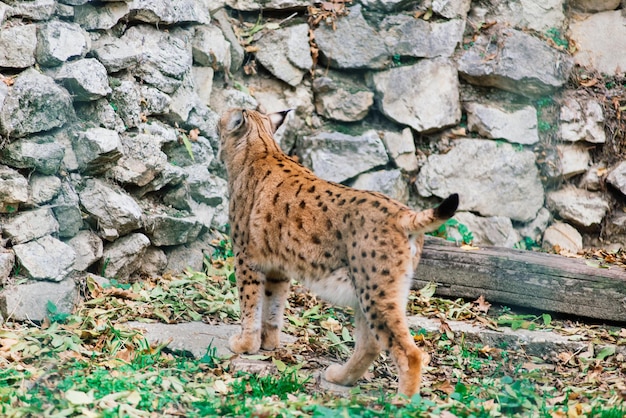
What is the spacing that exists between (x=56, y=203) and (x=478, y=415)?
4.11m

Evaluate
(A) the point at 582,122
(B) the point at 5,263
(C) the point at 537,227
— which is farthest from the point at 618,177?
(B) the point at 5,263

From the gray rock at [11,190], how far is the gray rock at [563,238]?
6.37 metres

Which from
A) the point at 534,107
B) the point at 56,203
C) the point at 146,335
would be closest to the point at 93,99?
the point at 56,203

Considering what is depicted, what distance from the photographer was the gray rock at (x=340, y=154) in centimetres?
969

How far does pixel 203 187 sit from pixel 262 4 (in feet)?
8.32

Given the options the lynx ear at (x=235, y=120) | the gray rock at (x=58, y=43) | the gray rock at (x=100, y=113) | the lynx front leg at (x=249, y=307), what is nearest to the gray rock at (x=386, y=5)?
the lynx ear at (x=235, y=120)

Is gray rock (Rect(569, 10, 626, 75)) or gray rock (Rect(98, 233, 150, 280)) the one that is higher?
gray rock (Rect(569, 10, 626, 75))

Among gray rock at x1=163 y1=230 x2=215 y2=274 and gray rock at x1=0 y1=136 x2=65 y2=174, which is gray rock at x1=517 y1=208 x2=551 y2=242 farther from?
gray rock at x1=0 y1=136 x2=65 y2=174

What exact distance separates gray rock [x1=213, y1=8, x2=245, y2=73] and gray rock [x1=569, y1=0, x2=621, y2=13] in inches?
173

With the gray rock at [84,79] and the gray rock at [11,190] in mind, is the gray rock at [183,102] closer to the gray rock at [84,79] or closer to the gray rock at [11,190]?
the gray rock at [84,79]

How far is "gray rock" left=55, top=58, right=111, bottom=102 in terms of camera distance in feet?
23.5

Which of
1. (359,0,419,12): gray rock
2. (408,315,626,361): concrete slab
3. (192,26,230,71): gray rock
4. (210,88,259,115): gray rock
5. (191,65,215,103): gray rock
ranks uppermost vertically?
(359,0,419,12): gray rock

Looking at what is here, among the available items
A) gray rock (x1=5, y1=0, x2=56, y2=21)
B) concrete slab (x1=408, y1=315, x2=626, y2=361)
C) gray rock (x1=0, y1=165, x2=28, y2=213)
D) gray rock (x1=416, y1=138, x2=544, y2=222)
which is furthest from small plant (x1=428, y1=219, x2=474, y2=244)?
gray rock (x1=5, y1=0, x2=56, y2=21)

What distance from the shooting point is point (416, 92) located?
9.95m
